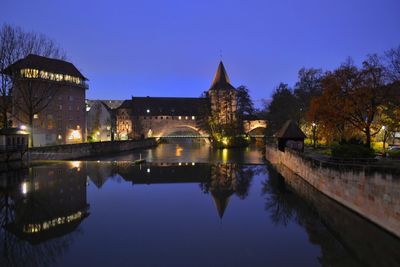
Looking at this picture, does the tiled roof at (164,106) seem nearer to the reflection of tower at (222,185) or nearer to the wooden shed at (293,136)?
the wooden shed at (293,136)

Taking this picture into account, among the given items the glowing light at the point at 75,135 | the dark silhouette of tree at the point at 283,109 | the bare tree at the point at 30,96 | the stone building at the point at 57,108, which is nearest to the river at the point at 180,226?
the bare tree at the point at 30,96

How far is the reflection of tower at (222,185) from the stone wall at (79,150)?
60.1 ft

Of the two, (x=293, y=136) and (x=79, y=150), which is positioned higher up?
(x=293, y=136)

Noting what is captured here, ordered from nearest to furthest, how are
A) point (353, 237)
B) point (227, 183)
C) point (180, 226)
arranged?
point (353, 237), point (180, 226), point (227, 183)

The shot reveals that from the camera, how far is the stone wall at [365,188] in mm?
11814

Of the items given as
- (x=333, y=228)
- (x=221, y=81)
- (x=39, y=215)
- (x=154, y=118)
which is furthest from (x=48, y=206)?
(x=154, y=118)

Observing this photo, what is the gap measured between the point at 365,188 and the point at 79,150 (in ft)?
125

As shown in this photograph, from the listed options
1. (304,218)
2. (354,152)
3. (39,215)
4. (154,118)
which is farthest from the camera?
(154,118)

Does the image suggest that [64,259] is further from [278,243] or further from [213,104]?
[213,104]

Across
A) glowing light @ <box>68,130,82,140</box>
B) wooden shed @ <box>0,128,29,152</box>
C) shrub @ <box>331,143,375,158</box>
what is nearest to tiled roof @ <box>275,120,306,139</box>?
shrub @ <box>331,143,375,158</box>

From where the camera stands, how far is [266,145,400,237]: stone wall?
1181 cm

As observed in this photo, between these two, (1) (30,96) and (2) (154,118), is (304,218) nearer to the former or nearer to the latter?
(1) (30,96)

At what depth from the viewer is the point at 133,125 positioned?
89125 millimetres

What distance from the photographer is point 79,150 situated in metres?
44.8
